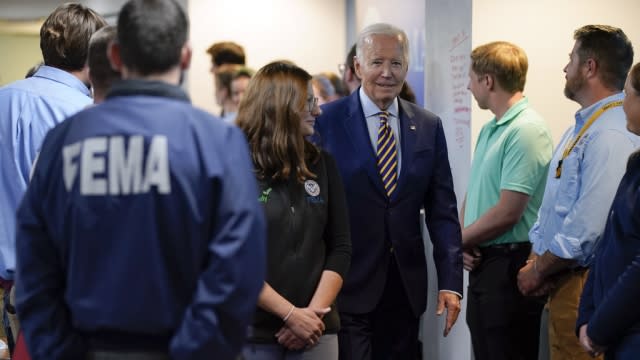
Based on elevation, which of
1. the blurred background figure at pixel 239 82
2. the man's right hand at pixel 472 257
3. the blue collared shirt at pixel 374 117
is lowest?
the man's right hand at pixel 472 257

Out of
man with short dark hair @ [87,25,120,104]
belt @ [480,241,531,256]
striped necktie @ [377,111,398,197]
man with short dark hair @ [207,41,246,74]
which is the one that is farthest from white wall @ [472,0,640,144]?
man with short dark hair @ [87,25,120,104]

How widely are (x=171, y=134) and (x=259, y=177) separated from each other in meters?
0.87

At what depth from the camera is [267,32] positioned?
253 inches

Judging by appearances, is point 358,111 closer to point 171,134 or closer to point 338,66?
point 171,134

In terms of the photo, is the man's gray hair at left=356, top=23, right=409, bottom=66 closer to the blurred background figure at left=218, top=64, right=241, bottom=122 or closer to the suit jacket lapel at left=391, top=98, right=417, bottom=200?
the suit jacket lapel at left=391, top=98, right=417, bottom=200

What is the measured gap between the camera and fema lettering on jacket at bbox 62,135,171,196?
1.67m

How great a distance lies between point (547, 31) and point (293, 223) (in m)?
2.23

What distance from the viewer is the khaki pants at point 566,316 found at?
3148 mm

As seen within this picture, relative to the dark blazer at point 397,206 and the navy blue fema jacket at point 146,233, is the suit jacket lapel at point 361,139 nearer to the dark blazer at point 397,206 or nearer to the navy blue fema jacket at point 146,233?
the dark blazer at point 397,206

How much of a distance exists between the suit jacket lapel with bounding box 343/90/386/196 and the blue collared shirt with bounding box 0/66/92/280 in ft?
3.12

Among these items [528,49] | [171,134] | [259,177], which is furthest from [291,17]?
[171,134]

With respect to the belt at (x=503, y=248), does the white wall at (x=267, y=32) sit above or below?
above

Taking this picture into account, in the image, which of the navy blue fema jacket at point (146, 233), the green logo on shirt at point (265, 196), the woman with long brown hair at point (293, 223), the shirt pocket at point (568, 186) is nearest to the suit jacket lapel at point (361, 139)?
the woman with long brown hair at point (293, 223)

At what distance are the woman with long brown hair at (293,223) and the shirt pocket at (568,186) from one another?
3.05 feet
